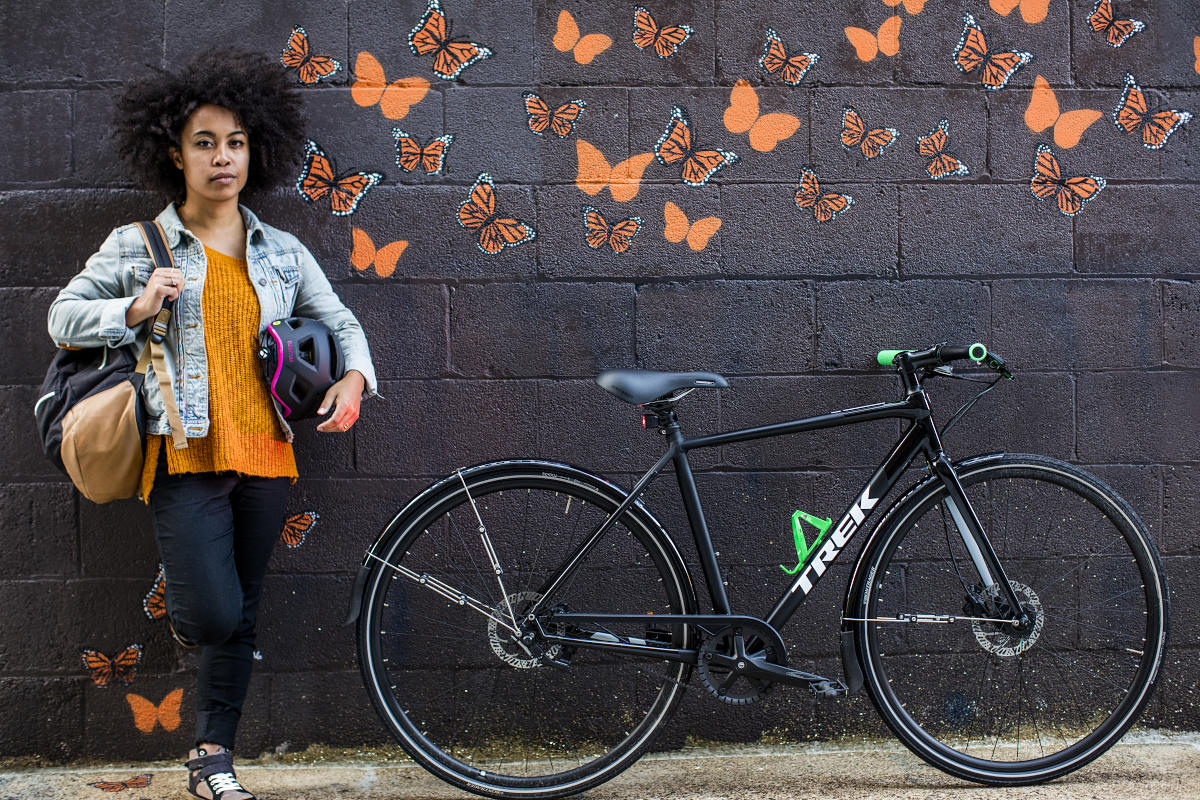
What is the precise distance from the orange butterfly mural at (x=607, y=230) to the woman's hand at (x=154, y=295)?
1.26 m

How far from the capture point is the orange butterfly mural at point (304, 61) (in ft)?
9.54

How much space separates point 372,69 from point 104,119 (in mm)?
Answer: 870

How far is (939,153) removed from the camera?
3008 millimetres

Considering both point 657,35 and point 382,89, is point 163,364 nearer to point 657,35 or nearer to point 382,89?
point 382,89

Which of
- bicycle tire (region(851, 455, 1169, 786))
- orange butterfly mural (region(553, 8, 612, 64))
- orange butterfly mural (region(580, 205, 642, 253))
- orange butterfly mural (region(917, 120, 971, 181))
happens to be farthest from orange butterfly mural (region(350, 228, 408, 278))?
bicycle tire (region(851, 455, 1169, 786))

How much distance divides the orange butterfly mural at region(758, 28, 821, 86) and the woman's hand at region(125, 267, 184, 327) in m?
1.95

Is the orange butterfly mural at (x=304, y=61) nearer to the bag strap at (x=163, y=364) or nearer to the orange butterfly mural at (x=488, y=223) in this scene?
the orange butterfly mural at (x=488, y=223)

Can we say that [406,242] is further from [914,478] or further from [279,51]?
[914,478]

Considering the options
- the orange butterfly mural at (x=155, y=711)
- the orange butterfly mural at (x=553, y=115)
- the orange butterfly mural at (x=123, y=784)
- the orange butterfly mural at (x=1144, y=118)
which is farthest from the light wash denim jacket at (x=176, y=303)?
the orange butterfly mural at (x=1144, y=118)

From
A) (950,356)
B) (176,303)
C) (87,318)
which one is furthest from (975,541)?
(87,318)

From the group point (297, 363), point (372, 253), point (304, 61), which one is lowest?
point (297, 363)

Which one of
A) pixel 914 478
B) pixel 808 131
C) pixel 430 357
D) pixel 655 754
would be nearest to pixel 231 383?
pixel 430 357

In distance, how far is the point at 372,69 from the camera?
292cm

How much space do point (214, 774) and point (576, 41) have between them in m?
2.49
